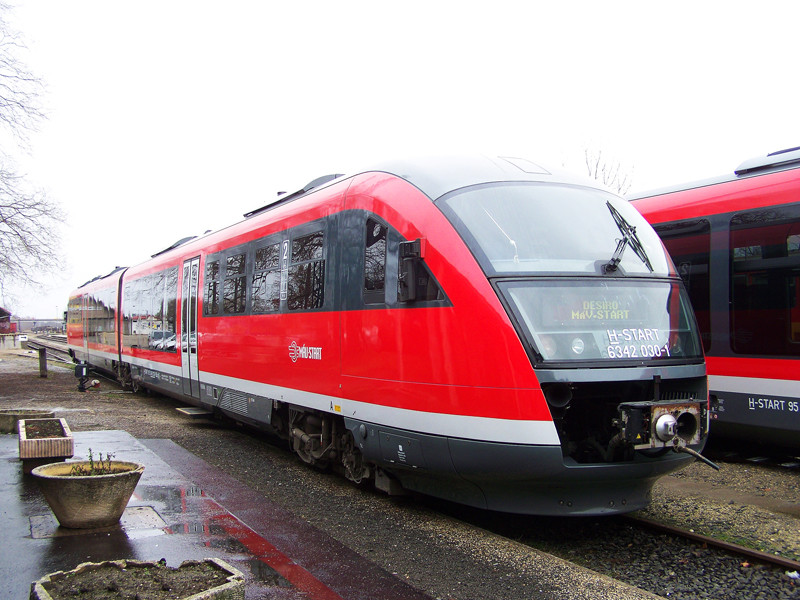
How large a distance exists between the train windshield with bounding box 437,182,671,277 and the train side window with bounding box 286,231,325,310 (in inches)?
86.2

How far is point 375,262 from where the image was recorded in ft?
22.6

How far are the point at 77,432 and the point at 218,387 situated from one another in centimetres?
230

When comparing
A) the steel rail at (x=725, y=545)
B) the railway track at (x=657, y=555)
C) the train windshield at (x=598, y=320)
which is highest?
the train windshield at (x=598, y=320)

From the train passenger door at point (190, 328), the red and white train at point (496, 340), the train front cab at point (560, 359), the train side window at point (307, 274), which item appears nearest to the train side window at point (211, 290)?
the train passenger door at point (190, 328)

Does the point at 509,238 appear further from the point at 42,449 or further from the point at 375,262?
the point at 42,449

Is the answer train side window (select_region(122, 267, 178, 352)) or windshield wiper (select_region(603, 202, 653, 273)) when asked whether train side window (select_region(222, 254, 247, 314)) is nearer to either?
train side window (select_region(122, 267, 178, 352))

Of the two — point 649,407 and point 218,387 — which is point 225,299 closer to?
point 218,387

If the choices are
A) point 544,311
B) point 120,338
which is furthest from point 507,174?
point 120,338

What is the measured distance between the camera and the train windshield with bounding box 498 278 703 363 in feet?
18.1

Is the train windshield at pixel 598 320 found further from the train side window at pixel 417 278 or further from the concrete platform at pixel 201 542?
the concrete platform at pixel 201 542

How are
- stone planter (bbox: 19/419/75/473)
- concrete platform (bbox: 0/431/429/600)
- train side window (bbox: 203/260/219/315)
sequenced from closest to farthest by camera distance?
1. concrete platform (bbox: 0/431/429/600)
2. stone planter (bbox: 19/419/75/473)
3. train side window (bbox: 203/260/219/315)

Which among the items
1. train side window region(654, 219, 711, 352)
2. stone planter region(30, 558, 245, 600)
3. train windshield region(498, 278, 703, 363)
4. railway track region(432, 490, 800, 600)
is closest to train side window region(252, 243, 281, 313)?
railway track region(432, 490, 800, 600)

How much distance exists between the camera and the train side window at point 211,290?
38.3 ft

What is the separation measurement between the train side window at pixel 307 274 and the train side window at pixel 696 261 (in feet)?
15.2
